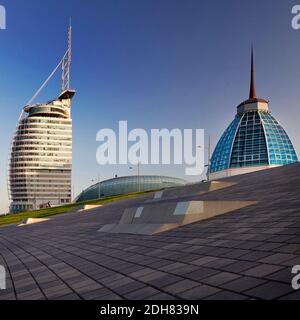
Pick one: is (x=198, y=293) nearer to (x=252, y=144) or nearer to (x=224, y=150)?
(x=252, y=144)

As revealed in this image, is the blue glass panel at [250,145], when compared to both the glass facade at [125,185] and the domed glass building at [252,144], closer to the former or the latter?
the domed glass building at [252,144]

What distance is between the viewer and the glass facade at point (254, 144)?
8419 centimetres

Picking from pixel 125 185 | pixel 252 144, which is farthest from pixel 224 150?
pixel 125 185

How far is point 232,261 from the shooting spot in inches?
242

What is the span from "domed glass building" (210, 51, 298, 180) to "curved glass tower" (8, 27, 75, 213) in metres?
65.2

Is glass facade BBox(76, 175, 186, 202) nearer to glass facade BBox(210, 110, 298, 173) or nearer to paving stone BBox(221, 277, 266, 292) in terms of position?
glass facade BBox(210, 110, 298, 173)

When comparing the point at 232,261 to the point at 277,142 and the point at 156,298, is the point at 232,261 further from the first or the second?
the point at 277,142

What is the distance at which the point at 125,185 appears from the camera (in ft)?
342

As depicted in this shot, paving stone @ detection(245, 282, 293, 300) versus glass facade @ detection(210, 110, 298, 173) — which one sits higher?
glass facade @ detection(210, 110, 298, 173)

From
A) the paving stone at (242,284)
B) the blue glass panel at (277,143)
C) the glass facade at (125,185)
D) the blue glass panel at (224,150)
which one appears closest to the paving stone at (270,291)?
the paving stone at (242,284)

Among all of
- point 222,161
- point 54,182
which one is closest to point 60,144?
point 54,182

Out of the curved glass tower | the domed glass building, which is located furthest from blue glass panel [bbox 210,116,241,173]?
the curved glass tower

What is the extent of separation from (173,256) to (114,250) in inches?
113

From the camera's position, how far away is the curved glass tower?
130 metres
